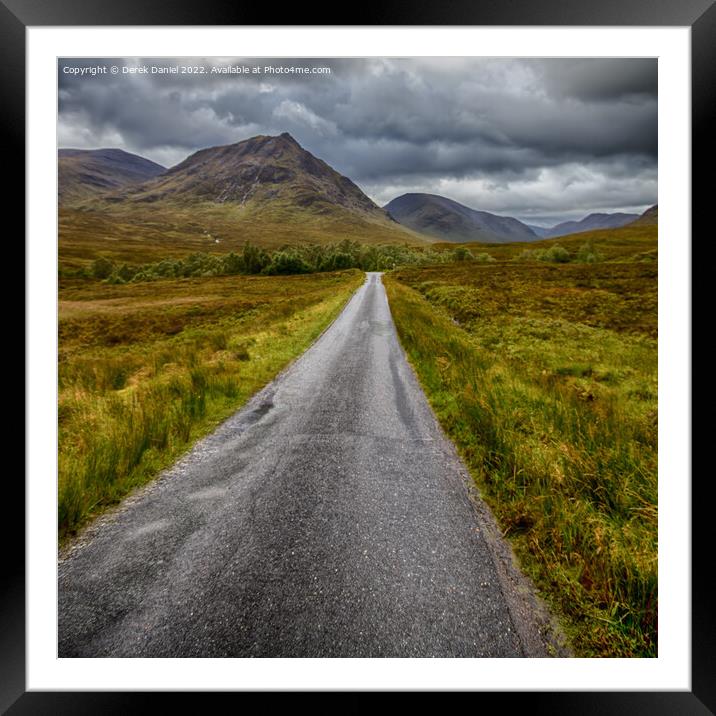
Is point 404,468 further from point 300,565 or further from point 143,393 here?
point 143,393

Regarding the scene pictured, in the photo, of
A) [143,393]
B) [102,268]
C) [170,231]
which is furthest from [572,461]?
[170,231]

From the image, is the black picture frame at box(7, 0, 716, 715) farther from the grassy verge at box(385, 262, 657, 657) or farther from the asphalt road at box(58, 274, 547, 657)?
the asphalt road at box(58, 274, 547, 657)

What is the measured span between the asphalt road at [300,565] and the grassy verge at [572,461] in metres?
0.33

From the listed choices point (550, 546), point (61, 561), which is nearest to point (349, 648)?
point (550, 546)

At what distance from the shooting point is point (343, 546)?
2.87 meters

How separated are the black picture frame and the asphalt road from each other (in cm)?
73

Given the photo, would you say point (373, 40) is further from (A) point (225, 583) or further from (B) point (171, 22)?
(A) point (225, 583)

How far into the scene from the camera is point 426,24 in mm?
2621

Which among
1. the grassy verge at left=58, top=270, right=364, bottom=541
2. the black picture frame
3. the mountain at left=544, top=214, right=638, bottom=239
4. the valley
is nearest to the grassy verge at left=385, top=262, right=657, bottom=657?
the valley

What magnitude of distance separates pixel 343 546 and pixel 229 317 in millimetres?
22742

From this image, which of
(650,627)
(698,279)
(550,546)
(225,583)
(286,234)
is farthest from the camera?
(286,234)

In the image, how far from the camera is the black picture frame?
2387 millimetres

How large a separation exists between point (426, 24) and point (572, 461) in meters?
4.45

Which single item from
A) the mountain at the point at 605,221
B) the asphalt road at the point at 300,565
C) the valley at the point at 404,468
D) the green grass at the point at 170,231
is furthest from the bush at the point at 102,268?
the asphalt road at the point at 300,565
